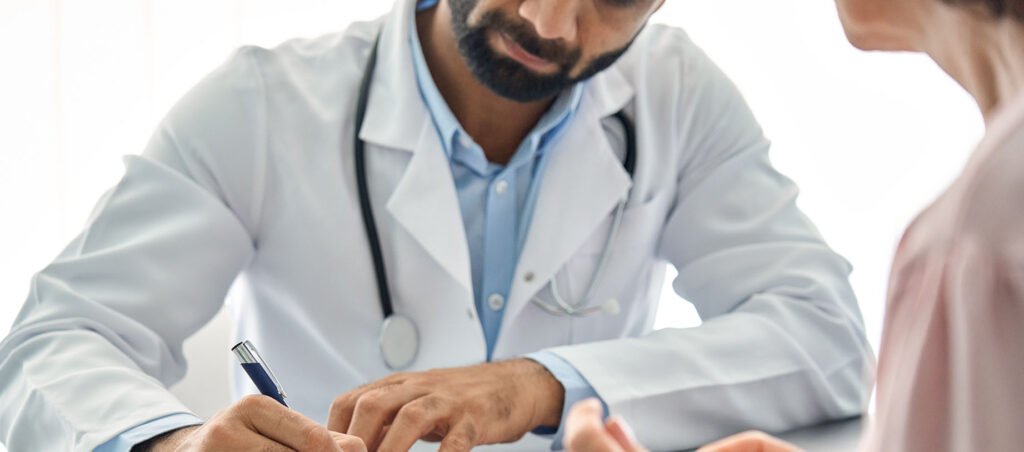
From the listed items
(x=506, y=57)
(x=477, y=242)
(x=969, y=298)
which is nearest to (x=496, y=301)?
(x=477, y=242)

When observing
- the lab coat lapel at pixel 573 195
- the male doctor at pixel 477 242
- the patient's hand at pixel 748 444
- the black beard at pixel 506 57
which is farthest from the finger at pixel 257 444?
the black beard at pixel 506 57

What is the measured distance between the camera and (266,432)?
958mm

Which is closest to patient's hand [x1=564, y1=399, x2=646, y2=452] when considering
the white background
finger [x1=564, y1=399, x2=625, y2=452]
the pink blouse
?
finger [x1=564, y1=399, x2=625, y2=452]

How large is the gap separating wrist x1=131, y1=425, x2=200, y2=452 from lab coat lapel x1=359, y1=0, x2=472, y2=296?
40 cm

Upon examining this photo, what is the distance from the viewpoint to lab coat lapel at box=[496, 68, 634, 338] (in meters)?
1.42

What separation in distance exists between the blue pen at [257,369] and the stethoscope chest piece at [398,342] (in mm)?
377

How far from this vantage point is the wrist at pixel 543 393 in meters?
1.21

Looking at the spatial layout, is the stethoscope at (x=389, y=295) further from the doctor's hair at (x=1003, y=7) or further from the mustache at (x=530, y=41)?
the doctor's hair at (x=1003, y=7)

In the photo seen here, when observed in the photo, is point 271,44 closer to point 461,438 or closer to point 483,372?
point 483,372

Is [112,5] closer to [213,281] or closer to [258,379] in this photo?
[213,281]

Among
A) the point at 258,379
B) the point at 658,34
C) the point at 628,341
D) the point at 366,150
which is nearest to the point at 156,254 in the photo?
the point at 366,150

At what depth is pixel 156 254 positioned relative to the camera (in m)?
1.31

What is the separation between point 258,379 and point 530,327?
533mm

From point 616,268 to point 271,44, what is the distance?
926 millimetres
